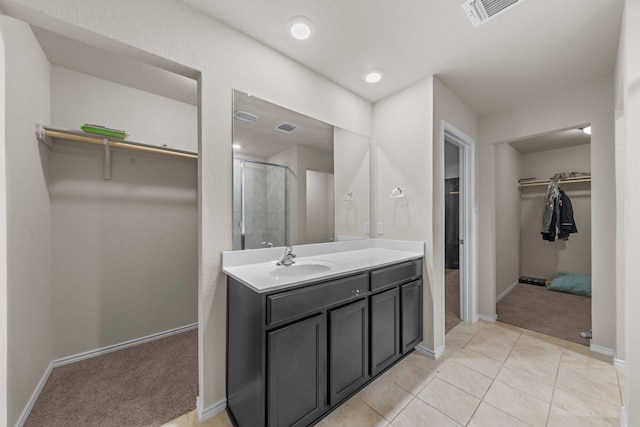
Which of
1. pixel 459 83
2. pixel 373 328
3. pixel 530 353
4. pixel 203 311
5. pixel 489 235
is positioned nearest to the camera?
pixel 203 311

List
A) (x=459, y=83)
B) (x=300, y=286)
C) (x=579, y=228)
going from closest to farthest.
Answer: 1. (x=300, y=286)
2. (x=459, y=83)
3. (x=579, y=228)

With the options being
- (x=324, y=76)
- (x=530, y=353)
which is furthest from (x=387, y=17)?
(x=530, y=353)

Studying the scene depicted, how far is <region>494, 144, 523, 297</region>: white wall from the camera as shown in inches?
143

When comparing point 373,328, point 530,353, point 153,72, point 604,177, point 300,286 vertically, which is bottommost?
point 530,353

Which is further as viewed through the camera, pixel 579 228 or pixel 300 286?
pixel 579 228

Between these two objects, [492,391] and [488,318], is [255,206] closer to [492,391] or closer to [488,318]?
[492,391]

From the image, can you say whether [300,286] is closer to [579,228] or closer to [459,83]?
[459,83]

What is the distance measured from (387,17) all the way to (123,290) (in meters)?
3.14

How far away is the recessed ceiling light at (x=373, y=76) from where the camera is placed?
7.07ft

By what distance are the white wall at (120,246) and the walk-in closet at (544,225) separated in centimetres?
394

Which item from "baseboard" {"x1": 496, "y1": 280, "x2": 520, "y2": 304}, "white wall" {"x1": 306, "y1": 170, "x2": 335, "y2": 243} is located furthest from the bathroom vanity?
"baseboard" {"x1": 496, "y1": 280, "x2": 520, "y2": 304}

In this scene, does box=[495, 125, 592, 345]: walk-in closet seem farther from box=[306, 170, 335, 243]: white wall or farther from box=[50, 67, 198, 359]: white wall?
box=[50, 67, 198, 359]: white wall

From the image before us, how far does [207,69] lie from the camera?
5.13ft

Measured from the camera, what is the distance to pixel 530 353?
2.21 meters
